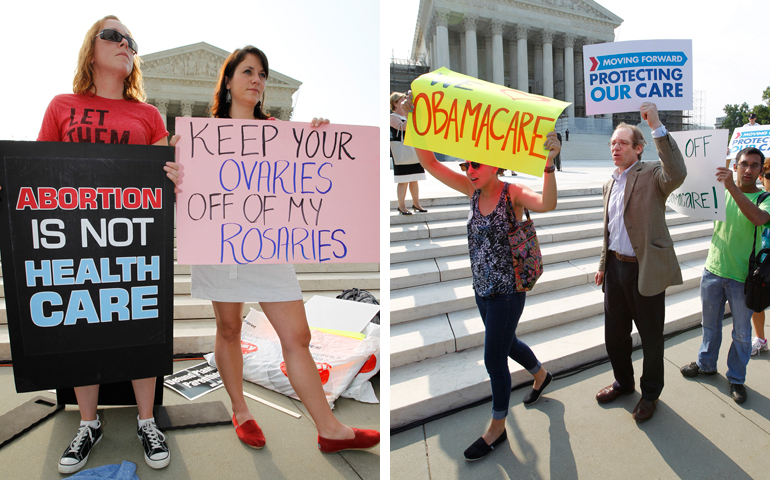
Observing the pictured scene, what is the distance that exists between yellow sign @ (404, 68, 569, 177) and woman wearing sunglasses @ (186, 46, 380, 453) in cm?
59

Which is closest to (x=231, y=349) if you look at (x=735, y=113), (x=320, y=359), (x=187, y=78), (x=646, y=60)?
(x=320, y=359)

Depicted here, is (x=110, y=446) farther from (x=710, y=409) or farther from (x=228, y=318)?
(x=710, y=409)

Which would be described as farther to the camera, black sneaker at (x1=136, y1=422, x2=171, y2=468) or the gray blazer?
the gray blazer

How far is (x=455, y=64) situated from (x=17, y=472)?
1741 inches

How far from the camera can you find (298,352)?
7.86 feet

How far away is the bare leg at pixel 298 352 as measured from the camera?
2.37 metres

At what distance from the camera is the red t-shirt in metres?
2.15

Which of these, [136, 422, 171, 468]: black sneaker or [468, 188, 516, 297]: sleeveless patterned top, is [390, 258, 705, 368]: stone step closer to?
[468, 188, 516, 297]: sleeveless patterned top

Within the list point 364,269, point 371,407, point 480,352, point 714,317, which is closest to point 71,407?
point 371,407

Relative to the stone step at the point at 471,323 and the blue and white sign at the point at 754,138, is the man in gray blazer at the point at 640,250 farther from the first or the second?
the blue and white sign at the point at 754,138

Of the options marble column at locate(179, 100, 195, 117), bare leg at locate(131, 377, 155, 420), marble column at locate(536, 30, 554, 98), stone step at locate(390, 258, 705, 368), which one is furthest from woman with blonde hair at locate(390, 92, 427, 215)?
marble column at locate(536, 30, 554, 98)

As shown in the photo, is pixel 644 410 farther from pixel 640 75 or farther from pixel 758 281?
pixel 640 75

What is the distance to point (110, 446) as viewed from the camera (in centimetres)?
250

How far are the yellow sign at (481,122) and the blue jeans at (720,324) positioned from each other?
2.17m
